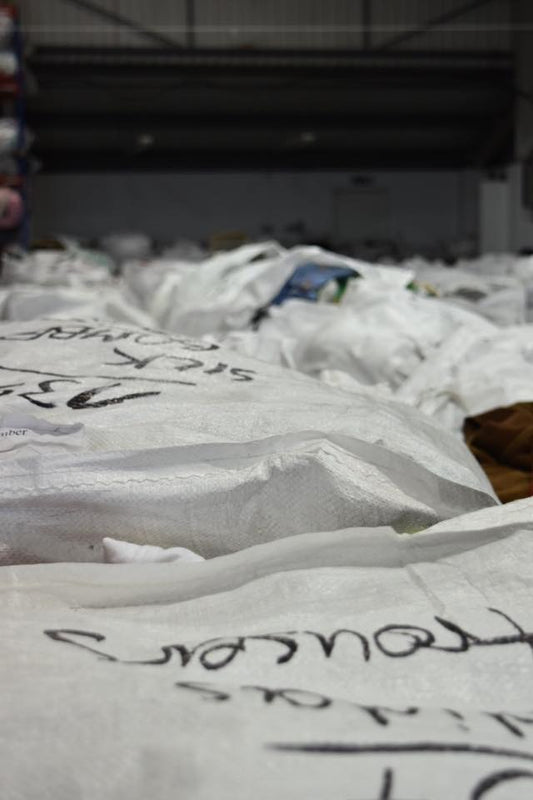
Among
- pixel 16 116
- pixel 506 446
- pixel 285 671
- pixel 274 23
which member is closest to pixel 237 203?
pixel 274 23

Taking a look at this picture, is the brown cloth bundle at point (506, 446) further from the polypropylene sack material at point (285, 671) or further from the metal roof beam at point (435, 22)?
the metal roof beam at point (435, 22)

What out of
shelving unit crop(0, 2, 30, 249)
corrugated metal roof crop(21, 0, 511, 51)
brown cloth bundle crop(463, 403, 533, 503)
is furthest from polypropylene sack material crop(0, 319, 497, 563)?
corrugated metal roof crop(21, 0, 511, 51)

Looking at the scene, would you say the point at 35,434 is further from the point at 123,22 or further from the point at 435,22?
the point at 435,22

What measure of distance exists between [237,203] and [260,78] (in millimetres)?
1568

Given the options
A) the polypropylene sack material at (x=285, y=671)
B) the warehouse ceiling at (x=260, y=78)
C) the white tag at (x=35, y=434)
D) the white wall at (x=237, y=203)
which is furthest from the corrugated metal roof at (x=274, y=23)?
the polypropylene sack material at (x=285, y=671)

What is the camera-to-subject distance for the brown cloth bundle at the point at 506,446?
1.04 meters

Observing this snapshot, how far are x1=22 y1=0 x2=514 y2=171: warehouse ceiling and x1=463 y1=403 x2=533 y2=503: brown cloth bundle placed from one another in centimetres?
618

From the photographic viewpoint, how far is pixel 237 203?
845cm

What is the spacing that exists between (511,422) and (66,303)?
38.0 inches

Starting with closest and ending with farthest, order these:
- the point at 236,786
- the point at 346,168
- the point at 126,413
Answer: the point at 236,786, the point at 126,413, the point at 346,168

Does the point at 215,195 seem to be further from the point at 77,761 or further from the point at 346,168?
the point at 77,761

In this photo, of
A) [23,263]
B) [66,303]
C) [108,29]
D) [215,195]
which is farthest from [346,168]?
[66,303]

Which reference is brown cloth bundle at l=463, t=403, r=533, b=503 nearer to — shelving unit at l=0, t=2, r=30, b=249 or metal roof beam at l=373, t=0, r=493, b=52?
shelving unit at l=0, t=2, r=30, b=249

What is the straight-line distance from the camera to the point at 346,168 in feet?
27.5
